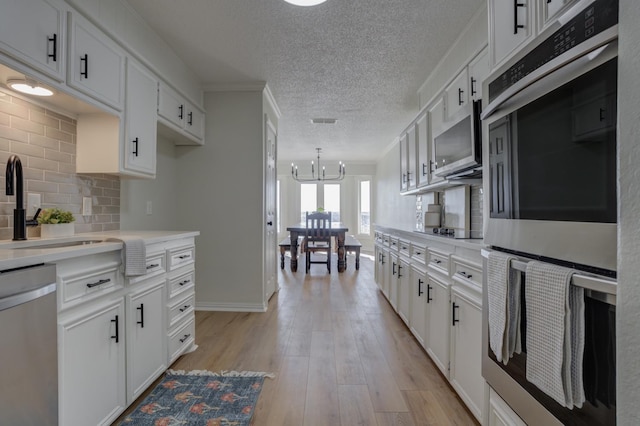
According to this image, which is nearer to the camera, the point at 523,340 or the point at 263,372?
the point at 523,340

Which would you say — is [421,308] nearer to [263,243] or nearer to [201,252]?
[263,243]

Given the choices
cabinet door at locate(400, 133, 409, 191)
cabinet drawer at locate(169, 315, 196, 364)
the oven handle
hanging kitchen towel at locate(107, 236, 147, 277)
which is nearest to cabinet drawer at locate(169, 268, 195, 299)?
cabinet drawer at locate(169, 315, 196, 364)

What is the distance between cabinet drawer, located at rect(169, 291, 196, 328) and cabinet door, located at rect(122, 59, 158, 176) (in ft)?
3.26

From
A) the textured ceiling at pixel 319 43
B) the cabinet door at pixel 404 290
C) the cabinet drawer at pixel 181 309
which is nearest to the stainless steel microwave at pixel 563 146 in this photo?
the textured ceiling at pixel 319 43

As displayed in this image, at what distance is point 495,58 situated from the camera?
4.01 ft

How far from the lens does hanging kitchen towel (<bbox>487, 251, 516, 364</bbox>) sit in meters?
0.98

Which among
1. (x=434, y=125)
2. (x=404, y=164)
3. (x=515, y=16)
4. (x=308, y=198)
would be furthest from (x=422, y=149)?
(x=308, y=198)

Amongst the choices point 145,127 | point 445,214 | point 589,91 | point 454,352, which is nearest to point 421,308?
point 454,352

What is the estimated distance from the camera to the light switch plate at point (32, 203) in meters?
1.79

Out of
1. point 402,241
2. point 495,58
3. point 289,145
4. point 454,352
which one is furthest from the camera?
point 289,145

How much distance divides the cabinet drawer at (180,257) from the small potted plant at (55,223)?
58 centimetres

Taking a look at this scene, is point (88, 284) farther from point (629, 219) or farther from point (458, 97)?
point (458, 97)

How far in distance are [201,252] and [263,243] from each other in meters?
0.69

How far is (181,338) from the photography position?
2352 mm
